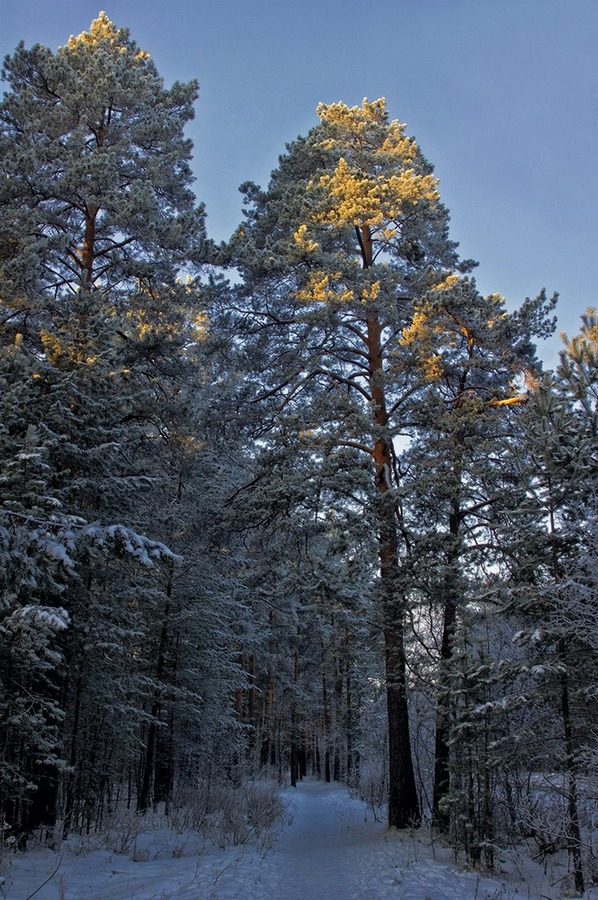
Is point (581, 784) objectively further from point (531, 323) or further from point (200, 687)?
point (200, 687)

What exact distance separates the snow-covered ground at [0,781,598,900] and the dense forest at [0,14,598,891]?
0.67 meters

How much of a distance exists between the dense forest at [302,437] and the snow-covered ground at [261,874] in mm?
674

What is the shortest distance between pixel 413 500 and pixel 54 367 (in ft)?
23.2

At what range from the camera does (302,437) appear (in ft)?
39.0

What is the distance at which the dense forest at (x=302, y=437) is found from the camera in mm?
8102

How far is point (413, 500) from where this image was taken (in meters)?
11.6

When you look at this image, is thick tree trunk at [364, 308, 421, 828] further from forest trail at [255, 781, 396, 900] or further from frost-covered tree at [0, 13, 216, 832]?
frost-covered tree at [0, 13, 216, 832]

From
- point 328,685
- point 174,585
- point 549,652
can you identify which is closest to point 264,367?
point 174,585

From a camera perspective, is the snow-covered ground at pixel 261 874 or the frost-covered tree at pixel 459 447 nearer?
the snow-covered ground at pixel 261 874

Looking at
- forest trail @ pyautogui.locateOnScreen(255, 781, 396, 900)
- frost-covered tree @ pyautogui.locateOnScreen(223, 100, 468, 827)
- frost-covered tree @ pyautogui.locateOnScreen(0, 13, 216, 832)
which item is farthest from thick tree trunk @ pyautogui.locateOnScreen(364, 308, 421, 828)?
frost-covered tree @ pyautogui.locateOnScreen(0, 13, 216, 832)

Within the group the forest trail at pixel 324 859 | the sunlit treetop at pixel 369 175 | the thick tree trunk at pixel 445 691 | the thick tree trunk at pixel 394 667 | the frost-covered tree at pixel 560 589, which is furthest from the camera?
the sunlit treetop at pixel 369 175

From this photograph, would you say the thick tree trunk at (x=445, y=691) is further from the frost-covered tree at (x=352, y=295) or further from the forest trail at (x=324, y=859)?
the forest trail at (x=324, y=859)

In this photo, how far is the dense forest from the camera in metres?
8.10

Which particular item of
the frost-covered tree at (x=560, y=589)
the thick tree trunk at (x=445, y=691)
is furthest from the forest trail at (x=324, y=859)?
the frost-covered tree at (x=560, y=589)
